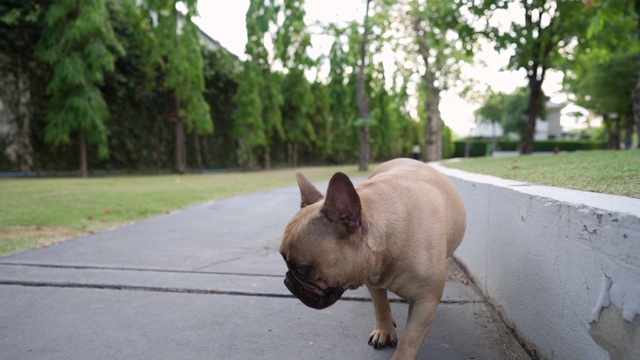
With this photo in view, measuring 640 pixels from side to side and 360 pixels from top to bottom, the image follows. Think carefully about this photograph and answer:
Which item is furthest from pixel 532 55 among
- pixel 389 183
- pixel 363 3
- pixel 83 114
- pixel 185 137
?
pixel 185 137

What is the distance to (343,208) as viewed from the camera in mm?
2193

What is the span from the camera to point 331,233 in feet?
7.23

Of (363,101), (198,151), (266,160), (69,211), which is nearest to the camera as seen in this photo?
(69,211)

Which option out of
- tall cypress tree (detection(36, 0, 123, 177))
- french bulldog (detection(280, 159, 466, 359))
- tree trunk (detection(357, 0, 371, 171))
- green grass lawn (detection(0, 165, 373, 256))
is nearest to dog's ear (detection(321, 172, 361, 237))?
french bulldog (detection(280, 159, 466, 359))

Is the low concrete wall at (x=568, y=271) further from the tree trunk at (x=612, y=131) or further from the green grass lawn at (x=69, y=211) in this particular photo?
the tree trunk at (x=612, y=131)

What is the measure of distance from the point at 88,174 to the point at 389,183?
63.5ft

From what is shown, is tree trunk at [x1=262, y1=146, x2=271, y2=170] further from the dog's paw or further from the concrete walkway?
the dog's paw

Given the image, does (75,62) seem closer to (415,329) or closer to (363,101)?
(363,101)

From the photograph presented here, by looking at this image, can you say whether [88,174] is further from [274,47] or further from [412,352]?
[412,352]

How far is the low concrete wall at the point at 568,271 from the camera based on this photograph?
1.71m

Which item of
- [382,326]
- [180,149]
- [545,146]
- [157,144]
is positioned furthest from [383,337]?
[545,146]

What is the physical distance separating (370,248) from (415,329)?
49 centimetres

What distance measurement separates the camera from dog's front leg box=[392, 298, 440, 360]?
7.59 ft

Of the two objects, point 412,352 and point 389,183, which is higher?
point 389,183
